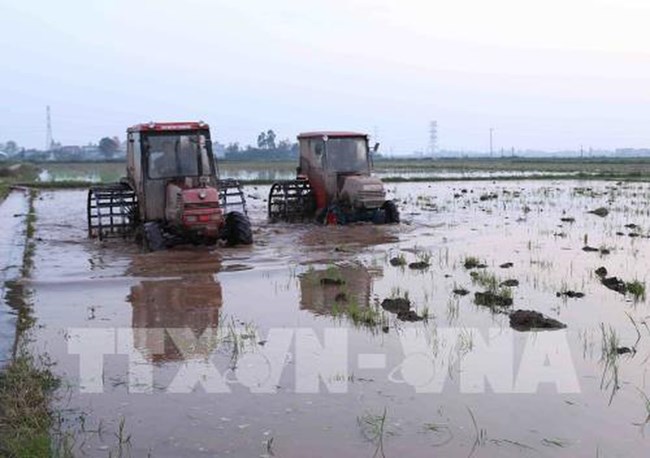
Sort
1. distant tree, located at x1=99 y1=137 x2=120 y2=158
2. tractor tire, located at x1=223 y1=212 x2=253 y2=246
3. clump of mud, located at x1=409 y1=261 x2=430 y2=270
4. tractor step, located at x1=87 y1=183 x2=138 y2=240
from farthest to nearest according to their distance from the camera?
distant tree, located at x1=99 y1=137 x2=120 y2=158, tractor step, located at x1=87 y1=183 x2=138 y2=240, tractor tire, located at x1=223 y1=212 x2=253 y2=246, clump of mud, located at x1=409 y1=261 x2=430 y2=270

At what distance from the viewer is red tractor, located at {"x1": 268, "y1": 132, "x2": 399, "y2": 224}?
1680 centimetres

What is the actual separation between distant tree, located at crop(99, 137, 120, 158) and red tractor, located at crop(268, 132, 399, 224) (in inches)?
3627

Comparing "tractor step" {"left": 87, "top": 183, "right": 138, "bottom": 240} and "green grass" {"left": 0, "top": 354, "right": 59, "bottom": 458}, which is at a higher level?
"tractor step" {"left": 87, "top": 183, "right": 138, "bottom": 240}

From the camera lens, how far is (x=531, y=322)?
290 inches

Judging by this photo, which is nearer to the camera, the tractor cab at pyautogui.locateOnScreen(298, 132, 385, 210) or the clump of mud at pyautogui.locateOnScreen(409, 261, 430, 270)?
the clump of mud at pyautogui.locateOnScreen(409, 261, 430, 270)

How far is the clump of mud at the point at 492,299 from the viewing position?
8406 millimetres

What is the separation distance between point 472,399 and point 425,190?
1053 inches

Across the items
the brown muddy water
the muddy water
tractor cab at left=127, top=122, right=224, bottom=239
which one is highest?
tractor cab at left=127, top=122, right=224, bottom=239

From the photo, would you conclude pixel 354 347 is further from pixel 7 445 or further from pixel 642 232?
pixel 642 232

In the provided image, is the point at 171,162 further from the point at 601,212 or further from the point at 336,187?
the point at 601,212

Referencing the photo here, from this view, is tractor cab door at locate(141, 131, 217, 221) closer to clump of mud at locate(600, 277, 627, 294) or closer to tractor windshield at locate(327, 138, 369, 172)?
tractor windshield at locate(327, 138, 369, 172)

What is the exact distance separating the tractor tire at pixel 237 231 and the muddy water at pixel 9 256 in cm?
363

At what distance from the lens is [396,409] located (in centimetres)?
514

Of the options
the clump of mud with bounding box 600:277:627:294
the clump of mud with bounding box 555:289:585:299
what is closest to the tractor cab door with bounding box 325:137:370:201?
the clump of mud with bounding box 600:277:627:294
